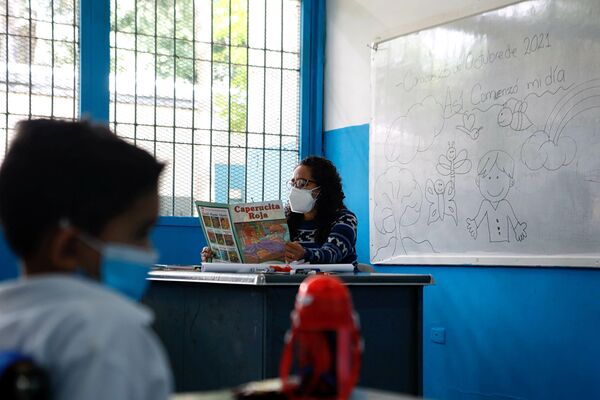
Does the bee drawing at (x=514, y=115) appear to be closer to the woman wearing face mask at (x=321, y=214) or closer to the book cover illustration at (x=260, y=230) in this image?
the woman wearing face mask at (x=321, y=214)

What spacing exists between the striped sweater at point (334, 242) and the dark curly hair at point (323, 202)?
0.03 m

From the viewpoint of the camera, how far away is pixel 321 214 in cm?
381

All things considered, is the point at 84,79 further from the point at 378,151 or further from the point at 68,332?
the point at 68,332

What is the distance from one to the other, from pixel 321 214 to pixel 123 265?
2.90 m

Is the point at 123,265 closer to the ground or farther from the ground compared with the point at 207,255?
farther from the ground

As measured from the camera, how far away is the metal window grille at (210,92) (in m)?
4.91

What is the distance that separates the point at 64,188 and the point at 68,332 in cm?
17

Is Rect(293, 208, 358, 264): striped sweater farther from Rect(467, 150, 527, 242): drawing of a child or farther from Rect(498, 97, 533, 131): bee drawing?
Rect(498, 97, 533, 131): bee drawing

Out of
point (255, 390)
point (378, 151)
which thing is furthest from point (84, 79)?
point (255, 390)

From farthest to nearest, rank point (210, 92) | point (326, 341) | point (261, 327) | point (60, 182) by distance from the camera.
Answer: point (210, 92) → point (261, 327) → point (326, 341) → point (60, 182)

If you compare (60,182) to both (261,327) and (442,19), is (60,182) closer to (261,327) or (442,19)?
Result: (261,327)

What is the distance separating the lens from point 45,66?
4.69 metres

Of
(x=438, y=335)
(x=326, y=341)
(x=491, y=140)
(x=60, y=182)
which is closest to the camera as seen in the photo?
(x=60, y=182)

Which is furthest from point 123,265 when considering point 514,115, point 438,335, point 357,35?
point 357,35
